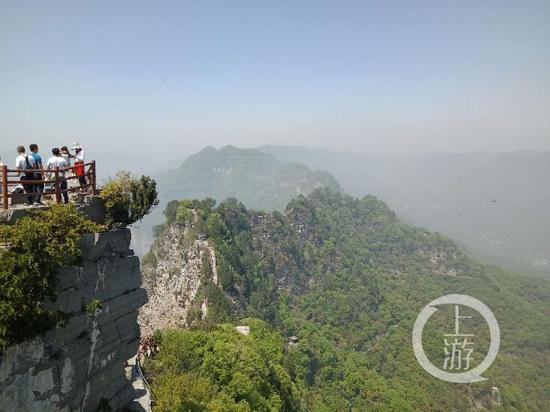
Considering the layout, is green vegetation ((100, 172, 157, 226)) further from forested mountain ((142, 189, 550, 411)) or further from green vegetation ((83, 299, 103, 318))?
forested mountain ((142, 189, 550, 411))

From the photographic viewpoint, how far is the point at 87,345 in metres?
11.7

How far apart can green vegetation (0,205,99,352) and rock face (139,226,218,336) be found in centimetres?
5060

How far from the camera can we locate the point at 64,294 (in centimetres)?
1082

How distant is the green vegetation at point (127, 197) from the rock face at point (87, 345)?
1.62 feet

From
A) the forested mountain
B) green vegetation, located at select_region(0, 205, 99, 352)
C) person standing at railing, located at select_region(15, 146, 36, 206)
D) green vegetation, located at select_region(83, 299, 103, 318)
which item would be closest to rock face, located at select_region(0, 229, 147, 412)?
green vegetation, located at select_region(83, 299, 103, 318)

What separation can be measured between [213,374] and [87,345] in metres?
17.2

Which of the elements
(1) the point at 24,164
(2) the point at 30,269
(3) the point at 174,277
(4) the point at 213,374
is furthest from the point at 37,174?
(3) the point at 174,277

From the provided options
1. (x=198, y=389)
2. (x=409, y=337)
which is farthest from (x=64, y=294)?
(x=409, y=337)

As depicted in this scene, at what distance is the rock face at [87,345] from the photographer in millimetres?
9938

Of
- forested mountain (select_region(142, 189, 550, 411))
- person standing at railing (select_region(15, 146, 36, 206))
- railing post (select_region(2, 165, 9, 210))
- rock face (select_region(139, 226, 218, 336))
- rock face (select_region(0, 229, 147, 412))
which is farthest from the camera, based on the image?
rock face (select_region(139, 226, 218, 336))

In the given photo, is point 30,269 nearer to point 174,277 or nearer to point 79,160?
point 79,160

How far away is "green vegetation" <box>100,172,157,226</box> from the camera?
12.9 m

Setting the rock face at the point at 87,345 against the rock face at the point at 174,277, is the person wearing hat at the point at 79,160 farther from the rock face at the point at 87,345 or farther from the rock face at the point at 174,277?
the rock face at the point at 174,277

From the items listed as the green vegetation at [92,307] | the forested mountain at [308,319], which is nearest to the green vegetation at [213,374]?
the forested mountain at [308,319]
